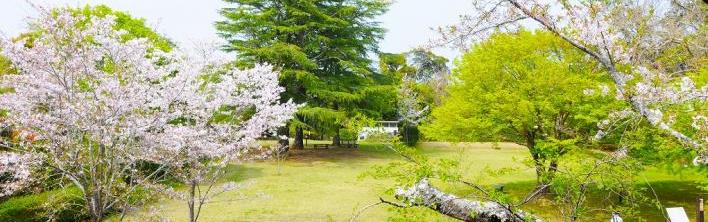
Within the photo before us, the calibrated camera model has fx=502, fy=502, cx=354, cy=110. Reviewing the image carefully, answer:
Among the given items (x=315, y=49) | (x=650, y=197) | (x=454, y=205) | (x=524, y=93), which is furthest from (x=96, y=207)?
(x=315, y=49)

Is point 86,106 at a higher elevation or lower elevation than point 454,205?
higher

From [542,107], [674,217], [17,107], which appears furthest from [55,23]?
[542,107]

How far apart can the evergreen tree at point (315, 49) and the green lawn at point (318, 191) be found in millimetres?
2993

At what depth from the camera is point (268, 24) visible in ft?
86.7

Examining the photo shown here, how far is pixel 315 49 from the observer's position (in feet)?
88.4

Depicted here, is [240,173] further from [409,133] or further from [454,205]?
[409,133]

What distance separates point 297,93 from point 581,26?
2343cm

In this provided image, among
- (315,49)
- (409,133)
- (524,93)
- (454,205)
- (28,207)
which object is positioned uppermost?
(315,49)

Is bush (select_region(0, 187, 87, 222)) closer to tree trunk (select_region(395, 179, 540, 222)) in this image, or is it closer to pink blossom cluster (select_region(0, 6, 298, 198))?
pink blossom cluster (select_region(0, 6, 298, 198))

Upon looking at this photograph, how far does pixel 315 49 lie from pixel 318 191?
1235 cm

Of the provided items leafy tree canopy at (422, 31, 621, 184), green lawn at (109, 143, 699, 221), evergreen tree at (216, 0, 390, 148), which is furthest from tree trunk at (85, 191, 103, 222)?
evergreen tree at (216, 0, 390, 148)

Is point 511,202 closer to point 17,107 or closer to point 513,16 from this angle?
point 513,16

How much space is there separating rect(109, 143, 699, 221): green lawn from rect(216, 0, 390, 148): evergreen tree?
299 cm

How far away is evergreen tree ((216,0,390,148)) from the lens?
26.0m
